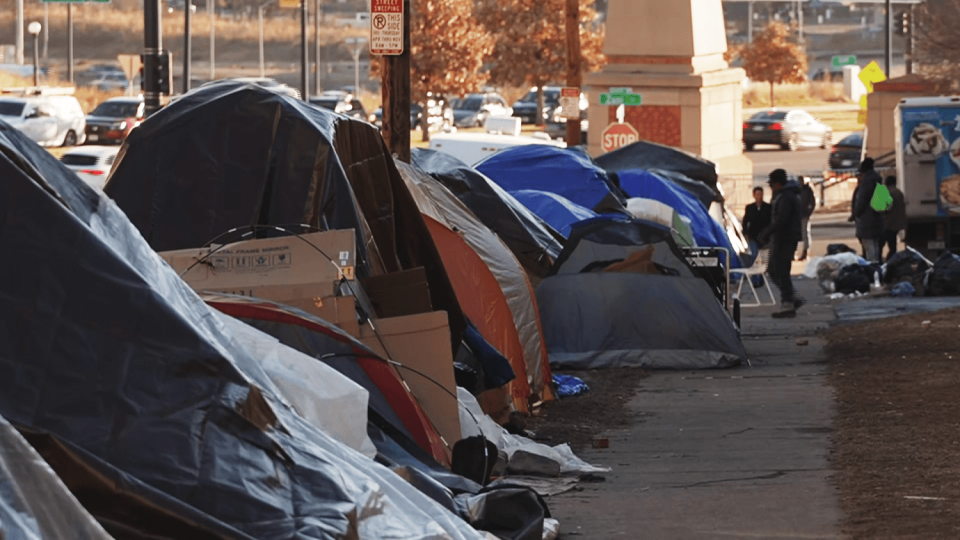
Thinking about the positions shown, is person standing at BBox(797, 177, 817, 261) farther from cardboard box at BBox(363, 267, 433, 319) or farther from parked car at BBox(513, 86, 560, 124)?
parked car at BBox(513, 86, 560, 124)

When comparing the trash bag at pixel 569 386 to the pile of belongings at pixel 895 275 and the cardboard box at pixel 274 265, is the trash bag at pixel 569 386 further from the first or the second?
the pile of belongings at pixel 895 275

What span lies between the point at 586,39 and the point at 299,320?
58.0 meters

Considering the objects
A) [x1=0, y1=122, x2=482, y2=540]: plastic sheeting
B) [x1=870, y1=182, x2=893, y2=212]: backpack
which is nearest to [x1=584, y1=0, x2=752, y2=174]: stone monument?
[x1=870, y1=182, x2=893, y2=212]: backpack

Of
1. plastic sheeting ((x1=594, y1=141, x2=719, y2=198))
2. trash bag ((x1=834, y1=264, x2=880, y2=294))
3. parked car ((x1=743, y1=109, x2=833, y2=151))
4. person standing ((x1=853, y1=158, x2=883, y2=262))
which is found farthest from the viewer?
parked car ((x1=743, y1=109, x2=833, y2=151))

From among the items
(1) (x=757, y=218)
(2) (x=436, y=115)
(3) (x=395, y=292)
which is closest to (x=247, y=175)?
(3) (x=395, y=292)

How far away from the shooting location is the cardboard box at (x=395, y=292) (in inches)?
359

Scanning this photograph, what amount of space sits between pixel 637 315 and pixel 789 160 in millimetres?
42016

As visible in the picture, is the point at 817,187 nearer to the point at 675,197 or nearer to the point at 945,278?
the point at 675,197

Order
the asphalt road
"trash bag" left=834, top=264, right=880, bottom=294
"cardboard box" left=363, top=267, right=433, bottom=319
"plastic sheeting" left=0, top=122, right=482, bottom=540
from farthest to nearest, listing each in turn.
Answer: the asphalt road
"trash bag" left=834, top=264, right=880, bottom=294
"cardboard box" left=363, top=267, right=433, bottom=319
"plastic sheeting" left=0, top=122, right=482, bottom=540

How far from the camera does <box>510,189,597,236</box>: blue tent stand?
55.9 ft

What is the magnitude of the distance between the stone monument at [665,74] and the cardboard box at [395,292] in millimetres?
24274

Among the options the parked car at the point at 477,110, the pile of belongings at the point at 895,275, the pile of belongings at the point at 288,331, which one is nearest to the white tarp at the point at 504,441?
the pile of belongings at the point at 288,331

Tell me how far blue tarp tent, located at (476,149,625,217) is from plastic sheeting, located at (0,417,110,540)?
1480 centimetres

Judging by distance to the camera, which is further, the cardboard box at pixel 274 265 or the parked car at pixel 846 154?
the parked car at pixel 846 154
